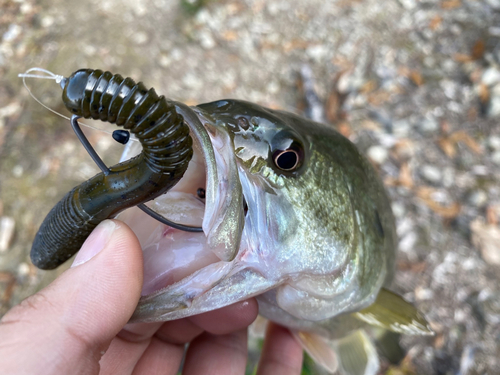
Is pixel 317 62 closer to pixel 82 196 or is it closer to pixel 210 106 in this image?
pixel 210 106

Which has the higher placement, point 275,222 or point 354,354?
point 275,222

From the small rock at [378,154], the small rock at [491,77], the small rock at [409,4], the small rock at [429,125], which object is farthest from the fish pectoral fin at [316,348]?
the small rock at [409,4]

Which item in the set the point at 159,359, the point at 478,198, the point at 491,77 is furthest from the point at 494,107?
the point at 159,359

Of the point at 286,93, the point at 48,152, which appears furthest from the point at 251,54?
the point at 48,152

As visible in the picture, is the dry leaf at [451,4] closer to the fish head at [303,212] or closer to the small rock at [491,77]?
the small rock at [491,77]

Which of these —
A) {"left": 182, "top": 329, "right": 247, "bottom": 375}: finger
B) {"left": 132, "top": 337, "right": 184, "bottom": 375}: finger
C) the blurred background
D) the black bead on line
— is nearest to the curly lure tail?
the black bead on line

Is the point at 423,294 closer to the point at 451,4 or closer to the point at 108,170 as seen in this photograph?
the point at 108,170
